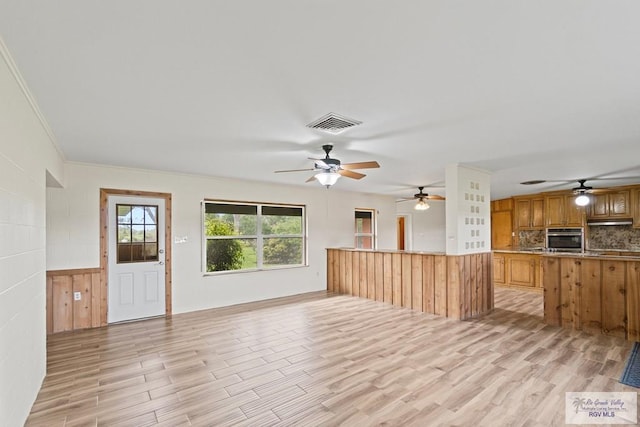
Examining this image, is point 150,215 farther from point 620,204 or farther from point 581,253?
point 620,204

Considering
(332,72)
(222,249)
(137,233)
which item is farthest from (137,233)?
(332,72)

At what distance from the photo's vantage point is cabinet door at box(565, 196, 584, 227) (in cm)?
709

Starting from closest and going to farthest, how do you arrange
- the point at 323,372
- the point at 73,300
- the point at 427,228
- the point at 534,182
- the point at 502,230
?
1. the point at 323,372
2. the point at 73,300
3. the point at 534,182
4. the point at 502,230
5. the point at 427,228

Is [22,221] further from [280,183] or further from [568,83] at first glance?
[280,183]

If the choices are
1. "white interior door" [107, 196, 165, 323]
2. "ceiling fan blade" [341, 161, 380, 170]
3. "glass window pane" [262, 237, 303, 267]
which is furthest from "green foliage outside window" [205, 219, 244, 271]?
"ceiling fan blade" [341, 161, 380, 170]

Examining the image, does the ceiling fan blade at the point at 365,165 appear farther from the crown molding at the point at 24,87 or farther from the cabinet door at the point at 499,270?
the cabinet door at the point at 499,270

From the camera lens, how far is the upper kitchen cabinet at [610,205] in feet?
21.6

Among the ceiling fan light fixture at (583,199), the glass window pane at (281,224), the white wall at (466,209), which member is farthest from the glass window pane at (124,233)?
the ceiling fan light fixture at (583,199)

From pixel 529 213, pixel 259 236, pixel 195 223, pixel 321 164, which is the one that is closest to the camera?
pixel 321 164

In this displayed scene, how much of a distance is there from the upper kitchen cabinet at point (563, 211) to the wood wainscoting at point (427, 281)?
127 inches

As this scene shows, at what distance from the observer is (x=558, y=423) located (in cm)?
228

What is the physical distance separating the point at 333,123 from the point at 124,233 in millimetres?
3917

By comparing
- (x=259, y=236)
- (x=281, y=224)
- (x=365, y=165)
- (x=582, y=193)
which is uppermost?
(x=365, y=165)

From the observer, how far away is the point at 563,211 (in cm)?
732
